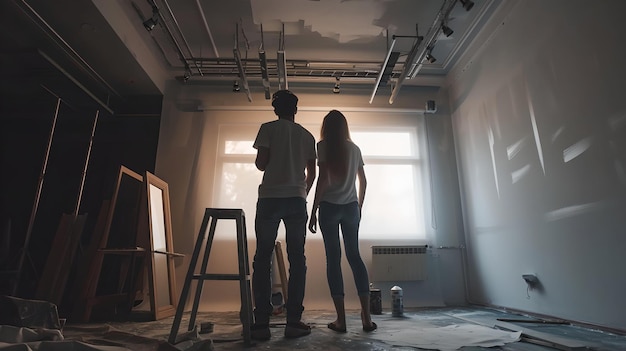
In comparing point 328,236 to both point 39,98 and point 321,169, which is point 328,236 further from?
point 39,98

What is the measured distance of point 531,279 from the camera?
8.97ft

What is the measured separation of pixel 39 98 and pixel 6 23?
1.23 meters

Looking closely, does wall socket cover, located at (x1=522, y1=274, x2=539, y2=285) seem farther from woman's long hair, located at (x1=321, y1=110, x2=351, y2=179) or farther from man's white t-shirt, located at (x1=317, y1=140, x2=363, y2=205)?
woman's long hair, located at (x1=321, y1=110, x2=351, y2=179)

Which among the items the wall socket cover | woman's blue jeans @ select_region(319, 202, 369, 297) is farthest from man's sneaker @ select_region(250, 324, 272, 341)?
the wall socket cover

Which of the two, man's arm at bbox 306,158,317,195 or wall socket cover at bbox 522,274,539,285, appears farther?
wall socket cover at bbox 522,274,539,285

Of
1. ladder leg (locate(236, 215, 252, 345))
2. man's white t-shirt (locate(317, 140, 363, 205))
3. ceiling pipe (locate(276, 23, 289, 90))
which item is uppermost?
ceiling pipe (locate(276, 23, 289, 90))

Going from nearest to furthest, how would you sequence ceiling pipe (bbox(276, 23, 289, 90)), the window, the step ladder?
1. the step ladder
2. ceiling pipe (bbox(276, 23, 289, 90))
3. the window

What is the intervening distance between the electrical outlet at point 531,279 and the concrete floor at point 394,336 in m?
0.26

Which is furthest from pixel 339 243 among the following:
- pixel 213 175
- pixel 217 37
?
pixel 217 37

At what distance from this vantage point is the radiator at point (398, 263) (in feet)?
11.9

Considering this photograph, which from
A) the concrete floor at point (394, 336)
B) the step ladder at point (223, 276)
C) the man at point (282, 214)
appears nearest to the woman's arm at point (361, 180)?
the man at point (282, 214)

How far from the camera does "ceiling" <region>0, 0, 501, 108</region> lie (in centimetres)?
291

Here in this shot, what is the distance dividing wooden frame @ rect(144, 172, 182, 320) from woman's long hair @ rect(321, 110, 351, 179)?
1708 mm

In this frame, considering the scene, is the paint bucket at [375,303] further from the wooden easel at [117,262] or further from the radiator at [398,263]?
the wooden easel at [117,262]
